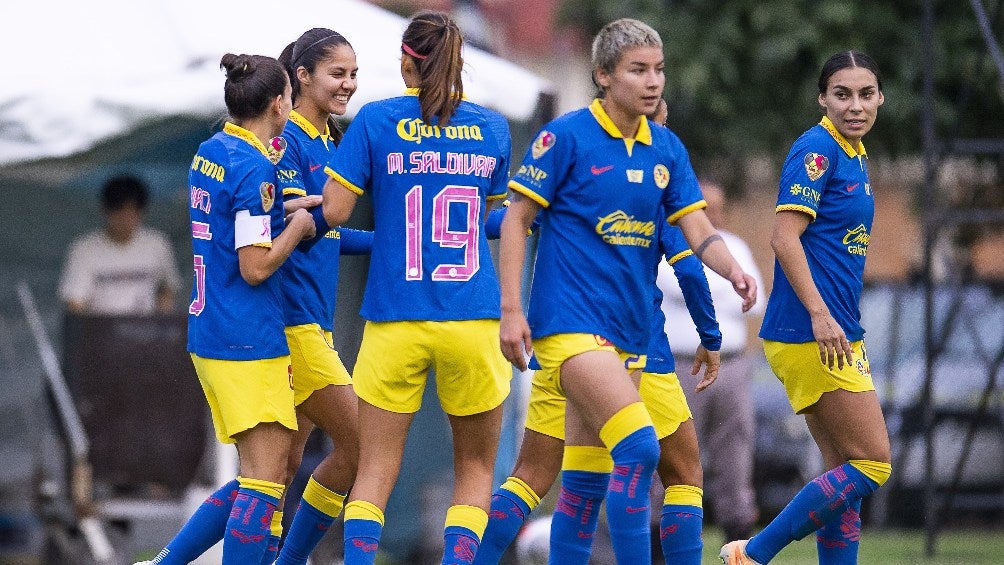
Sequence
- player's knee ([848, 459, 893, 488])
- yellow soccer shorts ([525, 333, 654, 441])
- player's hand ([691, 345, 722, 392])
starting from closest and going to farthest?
yellow soccer shorts ([525, 333, 654, 441]) < player's knee ([848, 459, 893, 488]) < player's hand ([691, 345, 722, 392])

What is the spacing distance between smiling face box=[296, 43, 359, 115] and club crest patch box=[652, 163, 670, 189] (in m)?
1.34

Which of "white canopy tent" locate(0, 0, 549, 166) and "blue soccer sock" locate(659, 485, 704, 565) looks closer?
"blue soccer sock" locate(659, 485, 704, 565)

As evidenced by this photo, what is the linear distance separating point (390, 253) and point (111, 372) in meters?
4.23

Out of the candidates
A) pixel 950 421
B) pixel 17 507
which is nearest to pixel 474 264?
pixel 17 507

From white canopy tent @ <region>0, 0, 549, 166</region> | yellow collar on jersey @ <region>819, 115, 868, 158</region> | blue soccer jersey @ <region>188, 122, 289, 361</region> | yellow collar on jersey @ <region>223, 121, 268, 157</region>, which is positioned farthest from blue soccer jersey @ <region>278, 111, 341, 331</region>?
white canopy tent @ <region>0, 0, 549, 166</region>

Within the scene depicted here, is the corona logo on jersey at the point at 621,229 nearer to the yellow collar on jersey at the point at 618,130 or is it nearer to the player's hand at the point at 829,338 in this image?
the yellow collar on jersey at the point at 618,130

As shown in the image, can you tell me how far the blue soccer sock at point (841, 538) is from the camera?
22.3 feet

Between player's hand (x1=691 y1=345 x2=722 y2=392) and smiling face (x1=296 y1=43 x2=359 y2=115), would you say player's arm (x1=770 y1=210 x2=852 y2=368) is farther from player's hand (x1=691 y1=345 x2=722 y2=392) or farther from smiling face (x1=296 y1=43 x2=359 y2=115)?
smiling face (x1=296 y1=43 x2=359 y2=115)

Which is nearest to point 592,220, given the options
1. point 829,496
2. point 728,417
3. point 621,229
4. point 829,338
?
point 621,229

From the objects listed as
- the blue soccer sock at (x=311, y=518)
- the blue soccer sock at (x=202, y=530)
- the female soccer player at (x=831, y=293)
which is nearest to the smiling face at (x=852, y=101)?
the female soccer player at (x=831, y=293)

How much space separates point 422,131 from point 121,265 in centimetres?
491

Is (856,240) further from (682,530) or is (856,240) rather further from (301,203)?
(301,203)

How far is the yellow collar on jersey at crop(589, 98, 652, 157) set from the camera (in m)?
6.04

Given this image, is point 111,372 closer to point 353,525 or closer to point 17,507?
point 17,507
